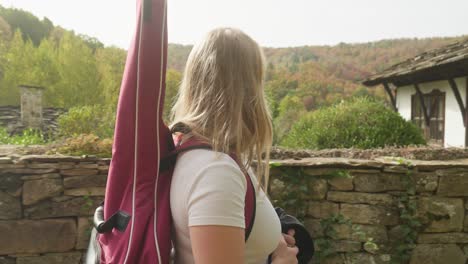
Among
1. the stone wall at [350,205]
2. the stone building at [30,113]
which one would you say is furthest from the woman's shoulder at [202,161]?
the stone building at [30,113]

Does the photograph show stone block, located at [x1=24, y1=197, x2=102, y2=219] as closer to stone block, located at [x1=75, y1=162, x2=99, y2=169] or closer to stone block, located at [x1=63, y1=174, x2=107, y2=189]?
stone block, located at [x1=63, y1=174, x2=107, y2=189]

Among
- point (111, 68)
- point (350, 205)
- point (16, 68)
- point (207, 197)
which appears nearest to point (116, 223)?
point (207, 197)

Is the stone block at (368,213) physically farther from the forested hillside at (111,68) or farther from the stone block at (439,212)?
the forested hillside at (111,68)

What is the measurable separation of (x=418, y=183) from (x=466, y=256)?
2.41 ft

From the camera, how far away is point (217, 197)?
91cm

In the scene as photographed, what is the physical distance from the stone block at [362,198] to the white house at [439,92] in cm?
555

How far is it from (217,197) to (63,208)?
107 inches

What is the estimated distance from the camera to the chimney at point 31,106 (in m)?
11.8

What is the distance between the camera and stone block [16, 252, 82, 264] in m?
3.21

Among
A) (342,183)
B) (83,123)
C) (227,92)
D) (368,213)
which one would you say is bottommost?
(368,213)

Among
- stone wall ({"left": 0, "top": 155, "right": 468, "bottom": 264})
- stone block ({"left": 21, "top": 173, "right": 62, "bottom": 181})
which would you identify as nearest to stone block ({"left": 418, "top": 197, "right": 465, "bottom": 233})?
stone wall ({"left": 0, "top": 155, "right": 468, "bottom": 264})

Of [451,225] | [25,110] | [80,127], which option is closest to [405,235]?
[451,225]

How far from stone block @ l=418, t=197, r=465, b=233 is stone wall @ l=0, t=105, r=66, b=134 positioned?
9.80 meters

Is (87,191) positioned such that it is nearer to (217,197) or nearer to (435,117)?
(217,197)
